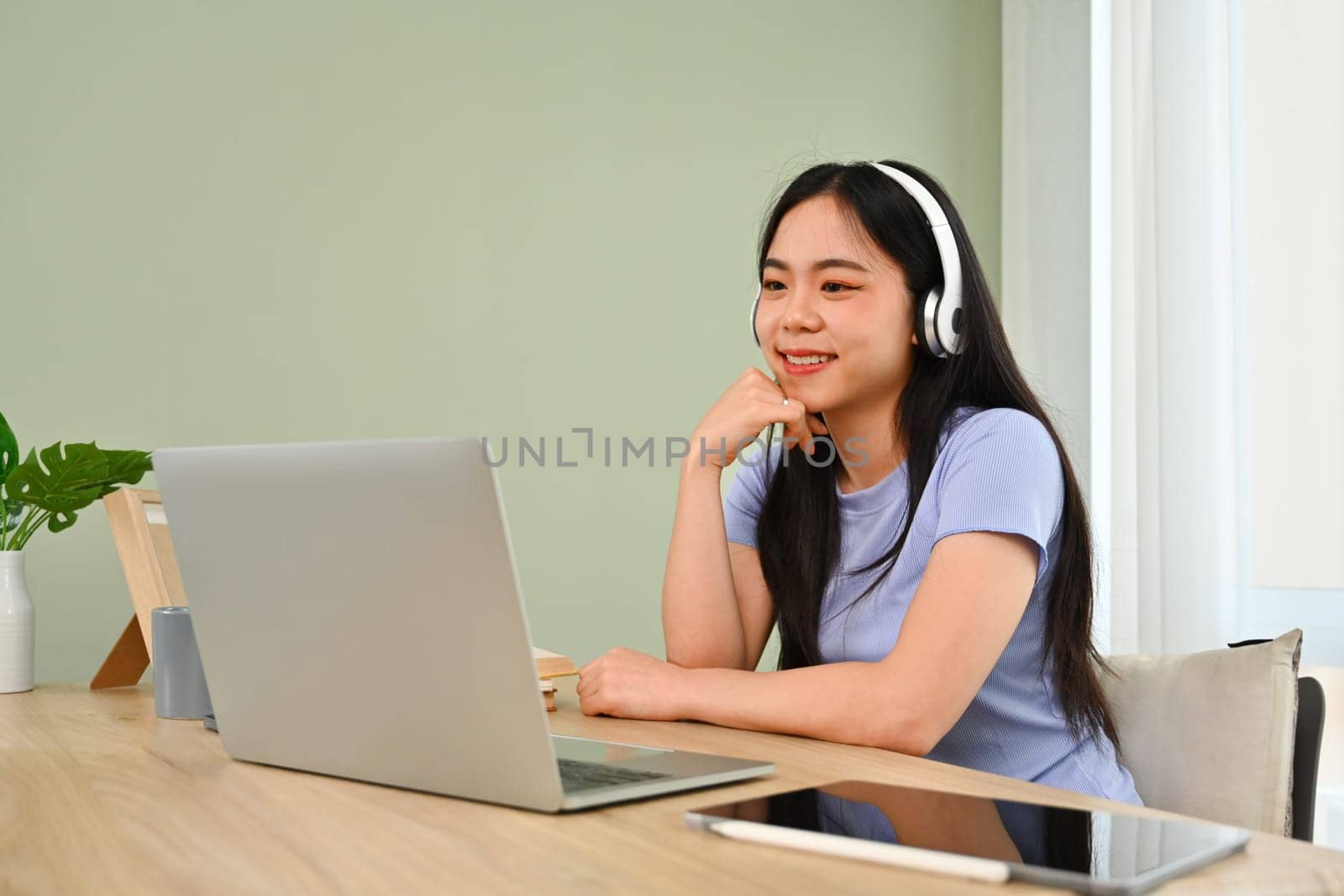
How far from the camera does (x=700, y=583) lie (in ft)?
4.47

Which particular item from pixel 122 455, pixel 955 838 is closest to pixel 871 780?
pixel 955 838

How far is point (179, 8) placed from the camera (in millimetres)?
2172

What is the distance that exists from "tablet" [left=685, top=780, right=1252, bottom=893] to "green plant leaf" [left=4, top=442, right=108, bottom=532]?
106cm

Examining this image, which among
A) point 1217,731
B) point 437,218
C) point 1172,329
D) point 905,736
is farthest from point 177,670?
point 1172,329

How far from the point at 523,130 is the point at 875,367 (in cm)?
137

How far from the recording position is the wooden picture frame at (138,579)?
1381 mm

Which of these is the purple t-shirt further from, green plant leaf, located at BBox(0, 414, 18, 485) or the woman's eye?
green plant leaf, located at BBox(0, 414, 18, 485)

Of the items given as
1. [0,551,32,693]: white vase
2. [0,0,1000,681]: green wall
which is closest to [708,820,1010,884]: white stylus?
[0,551,32,693]: white vase

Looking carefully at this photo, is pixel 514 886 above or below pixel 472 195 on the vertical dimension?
below

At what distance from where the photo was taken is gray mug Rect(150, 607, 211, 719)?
3.75 feet

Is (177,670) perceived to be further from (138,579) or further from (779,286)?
(779,286)

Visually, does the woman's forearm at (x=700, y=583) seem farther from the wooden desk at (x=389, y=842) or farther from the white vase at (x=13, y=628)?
the white vase at (x=13, y=628)

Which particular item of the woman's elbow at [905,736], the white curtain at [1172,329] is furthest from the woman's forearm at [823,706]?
the white curtain at [1172,329]

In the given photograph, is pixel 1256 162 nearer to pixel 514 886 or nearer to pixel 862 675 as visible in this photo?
pixel 862 675
